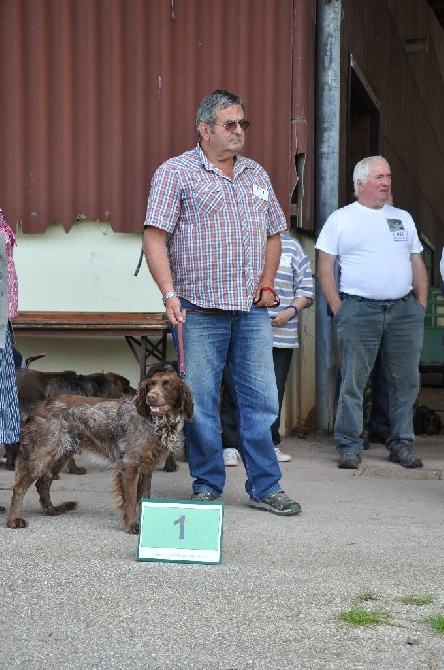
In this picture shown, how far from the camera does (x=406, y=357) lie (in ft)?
25.4

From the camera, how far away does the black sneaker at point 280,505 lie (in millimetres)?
5871

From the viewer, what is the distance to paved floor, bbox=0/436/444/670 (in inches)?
146

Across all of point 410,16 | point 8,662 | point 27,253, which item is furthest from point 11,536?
point 410,16

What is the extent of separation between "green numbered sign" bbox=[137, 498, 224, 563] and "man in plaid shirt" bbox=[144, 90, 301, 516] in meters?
1.02

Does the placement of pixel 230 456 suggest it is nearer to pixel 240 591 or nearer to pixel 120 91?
pixel 120 91

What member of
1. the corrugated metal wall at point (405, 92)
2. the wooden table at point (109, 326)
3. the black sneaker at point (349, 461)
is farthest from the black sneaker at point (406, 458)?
the corrugated metal wall at point (405, 92)

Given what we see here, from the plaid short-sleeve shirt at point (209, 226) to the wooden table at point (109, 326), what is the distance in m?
2.31

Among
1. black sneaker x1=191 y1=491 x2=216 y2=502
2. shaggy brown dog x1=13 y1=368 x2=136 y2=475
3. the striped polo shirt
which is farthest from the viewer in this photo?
the striped polo shirt

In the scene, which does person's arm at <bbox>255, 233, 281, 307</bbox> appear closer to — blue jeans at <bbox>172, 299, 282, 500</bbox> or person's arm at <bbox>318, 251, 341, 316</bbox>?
blue jeans at <bbox>172, 299, 282, 500</bbox>

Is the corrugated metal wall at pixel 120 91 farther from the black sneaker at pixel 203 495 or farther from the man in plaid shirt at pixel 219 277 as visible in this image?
the black sneaker at pixel 203 495

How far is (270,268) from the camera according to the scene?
235 inches

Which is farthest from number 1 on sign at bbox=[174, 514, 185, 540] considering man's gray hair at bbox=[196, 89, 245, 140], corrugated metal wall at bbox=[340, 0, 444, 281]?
corrugated metal wall at bbox=[340, 0, 444, 281]

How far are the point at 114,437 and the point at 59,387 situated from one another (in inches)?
72.8

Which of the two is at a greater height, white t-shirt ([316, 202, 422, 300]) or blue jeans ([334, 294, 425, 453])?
white t-shirt ([316, 202, 422, 300])
